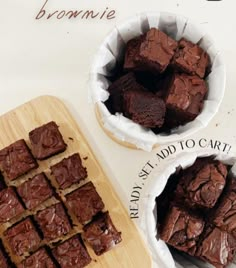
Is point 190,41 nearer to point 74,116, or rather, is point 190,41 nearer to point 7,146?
point 74,116

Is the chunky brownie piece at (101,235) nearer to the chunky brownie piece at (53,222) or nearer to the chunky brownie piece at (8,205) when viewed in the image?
the chunky brownie piece at (53,222)

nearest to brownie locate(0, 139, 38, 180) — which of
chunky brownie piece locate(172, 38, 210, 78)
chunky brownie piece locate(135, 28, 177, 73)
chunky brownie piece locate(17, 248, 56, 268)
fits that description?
chunky brownie piece locate(17, 248, 56, 268)

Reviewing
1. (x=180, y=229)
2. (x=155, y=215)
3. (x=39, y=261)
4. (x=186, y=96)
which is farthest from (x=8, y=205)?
(x=186, y=96)

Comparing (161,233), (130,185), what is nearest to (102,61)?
(130,185)

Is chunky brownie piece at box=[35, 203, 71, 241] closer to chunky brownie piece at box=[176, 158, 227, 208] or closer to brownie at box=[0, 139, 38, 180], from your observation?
brownie at box=[0, 139, 38, 180]

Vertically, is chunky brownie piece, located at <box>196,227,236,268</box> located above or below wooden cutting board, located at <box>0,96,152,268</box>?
below

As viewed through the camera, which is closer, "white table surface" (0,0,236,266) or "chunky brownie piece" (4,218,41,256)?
"chunky brownie piece" (4,218,41,256)

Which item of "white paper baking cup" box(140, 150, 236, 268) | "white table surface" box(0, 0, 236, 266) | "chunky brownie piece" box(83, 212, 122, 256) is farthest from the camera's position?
"white table surface" box(0, 0, 236, 266)
